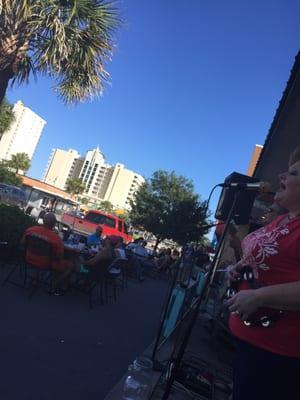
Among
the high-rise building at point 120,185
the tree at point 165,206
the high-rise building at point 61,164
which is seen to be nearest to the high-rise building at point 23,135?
the high-rise building at point 61,164

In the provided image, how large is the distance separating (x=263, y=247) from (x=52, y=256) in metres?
5.53

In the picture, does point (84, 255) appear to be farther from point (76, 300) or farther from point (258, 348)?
point (258, 348)

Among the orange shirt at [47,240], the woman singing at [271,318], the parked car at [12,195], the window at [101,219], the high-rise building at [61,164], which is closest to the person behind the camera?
the woman singing at [271,318]

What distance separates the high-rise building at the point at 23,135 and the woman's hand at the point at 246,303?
104486 millimetres

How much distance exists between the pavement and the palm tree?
490 cm

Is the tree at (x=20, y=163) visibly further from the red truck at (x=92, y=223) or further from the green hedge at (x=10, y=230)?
the green hedge at (x=10, y=230)

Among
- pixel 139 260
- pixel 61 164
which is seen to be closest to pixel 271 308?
pixel 139 260

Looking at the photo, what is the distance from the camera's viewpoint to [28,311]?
5.48 meters

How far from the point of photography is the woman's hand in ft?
5.08

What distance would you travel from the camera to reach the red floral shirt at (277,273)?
154 cm

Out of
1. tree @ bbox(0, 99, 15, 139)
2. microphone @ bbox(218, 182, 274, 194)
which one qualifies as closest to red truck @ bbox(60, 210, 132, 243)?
microphone @ bbox(218, 182, 274, 194)

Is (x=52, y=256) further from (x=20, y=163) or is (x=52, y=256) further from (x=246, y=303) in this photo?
(x=20, y=163)

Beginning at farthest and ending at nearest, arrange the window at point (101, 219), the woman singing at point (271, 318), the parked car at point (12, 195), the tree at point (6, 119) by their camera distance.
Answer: the tree at point (6, 119) → the parked car at point (12, 195) → the window at point (101, 219) → the woman singing at point (271, 318)

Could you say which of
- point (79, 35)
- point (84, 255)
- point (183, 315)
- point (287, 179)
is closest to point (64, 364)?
point (183, 315)
